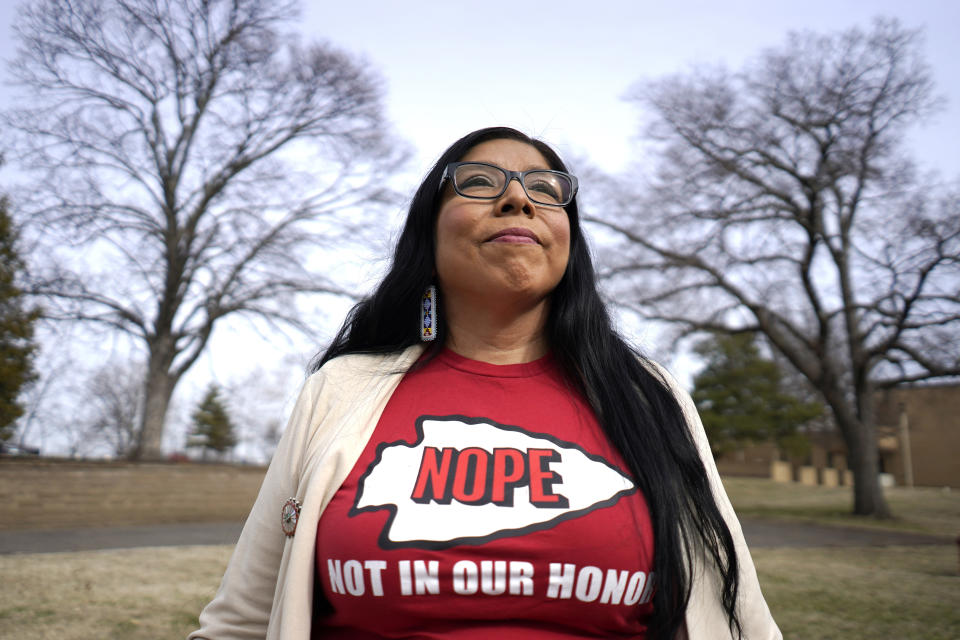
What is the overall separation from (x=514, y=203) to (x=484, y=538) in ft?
2.86

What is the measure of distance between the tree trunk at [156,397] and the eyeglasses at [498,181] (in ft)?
59.7

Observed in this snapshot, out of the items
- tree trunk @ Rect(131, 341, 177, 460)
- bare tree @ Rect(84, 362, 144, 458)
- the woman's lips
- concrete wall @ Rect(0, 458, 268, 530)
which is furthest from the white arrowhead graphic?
bare tree @ Rect(84, 362, 144, 458)

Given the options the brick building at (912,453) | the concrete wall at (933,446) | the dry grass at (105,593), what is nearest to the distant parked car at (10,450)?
the dry grass at (105,593)

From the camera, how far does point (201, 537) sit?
36.0 ft

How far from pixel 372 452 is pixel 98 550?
8489mm

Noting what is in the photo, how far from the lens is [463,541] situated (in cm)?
155

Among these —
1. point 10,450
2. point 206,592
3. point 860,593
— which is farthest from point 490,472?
point 10,450

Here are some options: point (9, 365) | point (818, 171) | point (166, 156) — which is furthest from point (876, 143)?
point (9, 365)

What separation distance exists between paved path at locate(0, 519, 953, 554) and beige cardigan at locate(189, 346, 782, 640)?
27.0ft

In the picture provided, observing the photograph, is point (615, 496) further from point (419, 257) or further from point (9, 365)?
point (9, 365)

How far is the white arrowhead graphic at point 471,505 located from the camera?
5.12 feet

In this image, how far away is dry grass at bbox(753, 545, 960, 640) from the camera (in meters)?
5.36

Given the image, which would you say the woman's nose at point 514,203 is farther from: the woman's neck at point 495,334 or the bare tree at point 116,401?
the bare tree at point 116,401

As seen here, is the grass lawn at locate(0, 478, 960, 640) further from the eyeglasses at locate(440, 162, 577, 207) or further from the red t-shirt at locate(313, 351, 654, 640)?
the eyeglasses at locate(440, 162, 577, 207)
